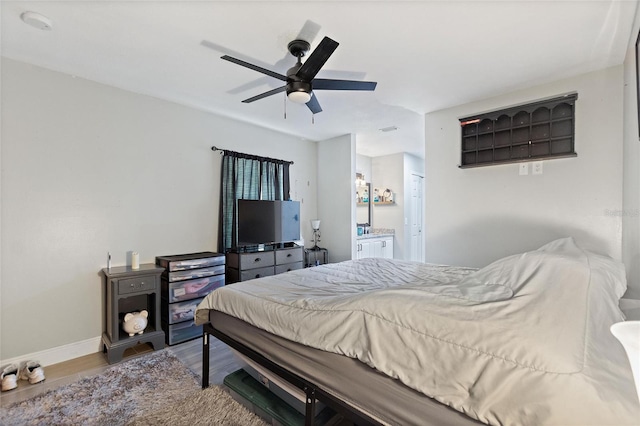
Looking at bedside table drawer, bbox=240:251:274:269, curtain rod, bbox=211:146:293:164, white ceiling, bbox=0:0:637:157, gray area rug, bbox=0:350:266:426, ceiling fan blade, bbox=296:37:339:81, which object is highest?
white ceiling, bbox=0:0:637:157

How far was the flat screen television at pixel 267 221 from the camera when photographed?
12.7 feet

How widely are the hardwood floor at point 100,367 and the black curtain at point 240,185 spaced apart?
135 cm

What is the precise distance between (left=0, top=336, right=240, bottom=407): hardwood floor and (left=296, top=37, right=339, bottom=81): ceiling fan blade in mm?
2484

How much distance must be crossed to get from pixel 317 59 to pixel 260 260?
267 cm

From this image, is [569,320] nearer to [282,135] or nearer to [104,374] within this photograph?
[104,374]

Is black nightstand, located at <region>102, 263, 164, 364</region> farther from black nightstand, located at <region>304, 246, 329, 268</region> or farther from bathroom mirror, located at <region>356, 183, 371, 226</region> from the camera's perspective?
bathroom mirror, located at <region>356, 183, 371, 226</region>

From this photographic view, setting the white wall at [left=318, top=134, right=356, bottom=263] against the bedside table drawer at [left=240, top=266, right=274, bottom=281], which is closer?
the bedside table drawer at [left=240, top=266, right=274, bottom=281]

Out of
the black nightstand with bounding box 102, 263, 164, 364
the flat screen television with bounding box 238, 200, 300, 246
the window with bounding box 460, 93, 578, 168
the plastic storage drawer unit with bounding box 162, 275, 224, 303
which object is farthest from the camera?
the flat screen television with bounding box 238, 200, 300, 246

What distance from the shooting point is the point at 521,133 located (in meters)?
3.05

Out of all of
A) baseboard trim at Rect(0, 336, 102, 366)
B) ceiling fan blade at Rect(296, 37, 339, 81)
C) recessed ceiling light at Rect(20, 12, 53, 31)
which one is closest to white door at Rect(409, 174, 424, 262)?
ceiling fan blade at Rect(296, 37, 339, 81)

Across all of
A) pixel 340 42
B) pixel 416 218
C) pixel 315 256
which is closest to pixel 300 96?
pixel 340 42

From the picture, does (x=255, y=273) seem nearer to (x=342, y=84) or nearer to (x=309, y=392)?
(x=309, y=392)

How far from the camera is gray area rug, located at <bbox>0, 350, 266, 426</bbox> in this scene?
186 centimetres

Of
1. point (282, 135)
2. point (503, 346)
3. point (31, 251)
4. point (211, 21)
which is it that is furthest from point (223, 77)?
point (503, 346)
